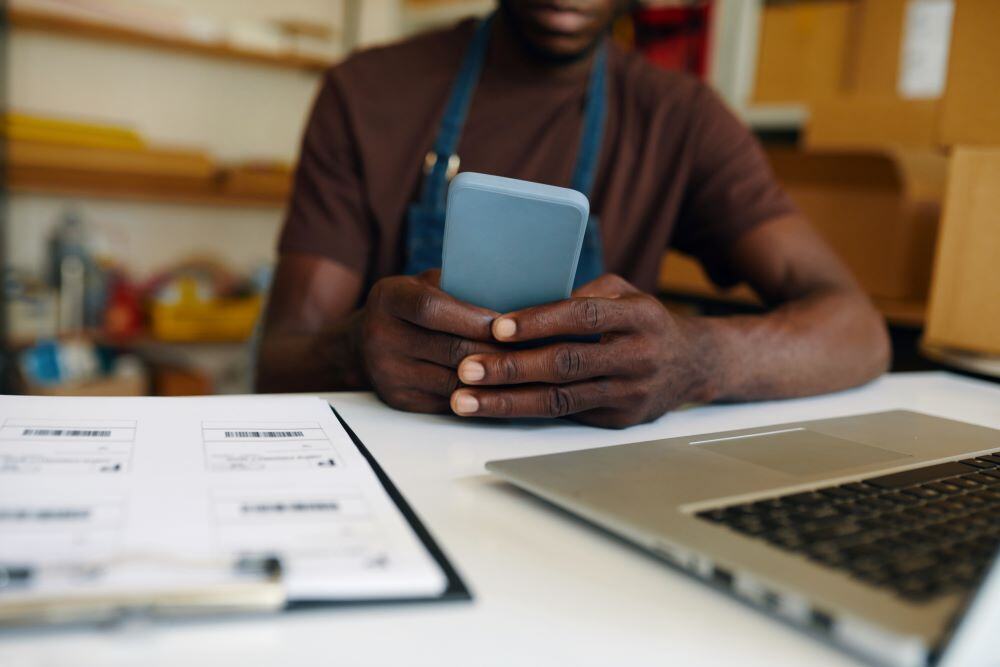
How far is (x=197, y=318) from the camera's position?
2.23m

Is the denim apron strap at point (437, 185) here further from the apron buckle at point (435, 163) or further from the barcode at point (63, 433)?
the barcode at point (63, 433)

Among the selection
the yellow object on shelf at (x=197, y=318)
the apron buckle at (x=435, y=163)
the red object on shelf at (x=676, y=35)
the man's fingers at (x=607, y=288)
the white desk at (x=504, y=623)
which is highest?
the red object on shelf at (x=676, y=35)

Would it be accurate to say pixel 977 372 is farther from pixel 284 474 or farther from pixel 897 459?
pixel 284 474

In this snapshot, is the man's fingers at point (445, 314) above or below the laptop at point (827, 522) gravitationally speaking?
above

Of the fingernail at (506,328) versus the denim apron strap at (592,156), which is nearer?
the fingernail at (506,328)

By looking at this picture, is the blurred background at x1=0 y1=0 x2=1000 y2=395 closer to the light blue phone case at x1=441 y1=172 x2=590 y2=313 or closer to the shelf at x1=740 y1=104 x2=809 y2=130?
the shelf at x1=740 y1=104 x2=809 y2=130

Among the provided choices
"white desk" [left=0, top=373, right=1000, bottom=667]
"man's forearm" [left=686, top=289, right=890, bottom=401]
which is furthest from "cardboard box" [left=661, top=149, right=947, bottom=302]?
"white desk" [left=0, top=373, right=1000, bottom=667]

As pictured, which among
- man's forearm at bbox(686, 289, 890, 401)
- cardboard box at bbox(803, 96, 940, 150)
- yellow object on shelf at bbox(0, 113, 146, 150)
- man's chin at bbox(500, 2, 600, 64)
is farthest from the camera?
yellow object on shelf at bbox(0, 113, 146, 150)

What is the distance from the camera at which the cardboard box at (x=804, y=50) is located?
1.75m

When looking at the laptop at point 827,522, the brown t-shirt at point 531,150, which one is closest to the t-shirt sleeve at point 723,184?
the brown t-shirt at point 531,150

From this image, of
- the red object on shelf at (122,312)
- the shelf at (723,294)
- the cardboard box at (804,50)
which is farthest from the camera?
the red object on shelf at (122,312)

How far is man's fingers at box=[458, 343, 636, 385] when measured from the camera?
1.94 ft

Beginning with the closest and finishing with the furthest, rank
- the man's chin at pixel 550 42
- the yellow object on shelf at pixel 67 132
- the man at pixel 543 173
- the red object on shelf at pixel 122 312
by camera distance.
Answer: the man at pixel 543 173, the man's chin at pixel 550 42, the yellow object on shelf at pixel 67 132, the red object on shelf at pixel 122 312

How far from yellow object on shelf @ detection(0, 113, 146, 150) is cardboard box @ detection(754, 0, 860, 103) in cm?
159
